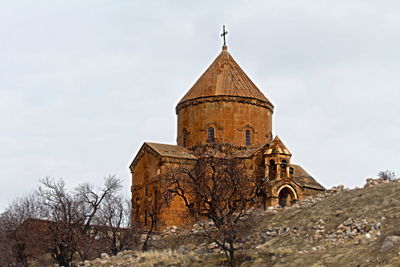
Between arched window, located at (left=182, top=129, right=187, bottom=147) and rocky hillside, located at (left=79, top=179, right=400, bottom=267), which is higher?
arched window, located at (left=182, top=129, right=187, bottom=147)

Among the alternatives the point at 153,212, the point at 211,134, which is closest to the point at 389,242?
the point at 153,212

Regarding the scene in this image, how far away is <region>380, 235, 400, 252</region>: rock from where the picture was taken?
78.3 feet

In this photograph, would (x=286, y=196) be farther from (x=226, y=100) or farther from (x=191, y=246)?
(x=191, y=246)

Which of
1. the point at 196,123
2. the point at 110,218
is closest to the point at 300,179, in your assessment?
the point at 196,123

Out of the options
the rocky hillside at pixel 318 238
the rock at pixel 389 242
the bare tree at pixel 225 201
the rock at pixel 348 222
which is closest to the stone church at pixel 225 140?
the rocky hillside at pixel 318 238

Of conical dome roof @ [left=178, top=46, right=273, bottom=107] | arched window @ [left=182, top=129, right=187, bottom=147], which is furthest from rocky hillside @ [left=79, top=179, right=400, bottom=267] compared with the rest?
conical dome roof @ [left=178, top=46, right=273, bottom=107]

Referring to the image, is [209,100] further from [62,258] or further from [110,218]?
[62,258]

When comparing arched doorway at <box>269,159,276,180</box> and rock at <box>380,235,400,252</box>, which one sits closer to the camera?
rock at <box>380,235,400,252</box>

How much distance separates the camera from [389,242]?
24.1 meters

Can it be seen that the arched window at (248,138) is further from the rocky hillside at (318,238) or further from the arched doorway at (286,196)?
the rocky hillside at (318,238)

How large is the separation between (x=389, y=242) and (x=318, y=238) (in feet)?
15.9

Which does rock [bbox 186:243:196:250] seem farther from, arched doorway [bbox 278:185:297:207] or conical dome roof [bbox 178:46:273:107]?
conical dome roof [bbox 178:46:273:107]

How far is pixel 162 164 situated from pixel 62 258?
10115mm

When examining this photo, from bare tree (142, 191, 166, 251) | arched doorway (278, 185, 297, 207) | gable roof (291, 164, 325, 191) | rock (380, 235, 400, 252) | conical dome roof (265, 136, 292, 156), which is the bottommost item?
rock (380, 235, 400, 252)
